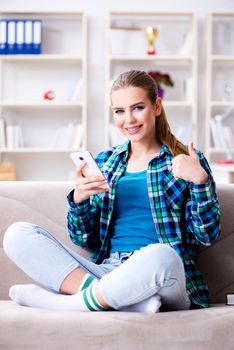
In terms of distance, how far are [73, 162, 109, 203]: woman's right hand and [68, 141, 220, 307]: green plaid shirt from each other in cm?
4

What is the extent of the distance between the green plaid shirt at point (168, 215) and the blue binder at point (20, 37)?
376cm

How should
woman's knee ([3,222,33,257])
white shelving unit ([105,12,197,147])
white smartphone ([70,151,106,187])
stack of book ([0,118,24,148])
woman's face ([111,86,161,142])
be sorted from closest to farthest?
woman's knee ([3,222,33,257])
white smartphone ([70,151,106,187])
woman's face ([111,86,161,142])
stack of book ([0,118,24,148])
white shelving unit ([105,12,197,147])

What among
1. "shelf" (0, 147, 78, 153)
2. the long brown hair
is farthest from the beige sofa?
"shelf" (0, 147, 78, 153)

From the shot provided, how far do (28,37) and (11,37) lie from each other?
14 centimetres

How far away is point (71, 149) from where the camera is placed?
18.4 ft

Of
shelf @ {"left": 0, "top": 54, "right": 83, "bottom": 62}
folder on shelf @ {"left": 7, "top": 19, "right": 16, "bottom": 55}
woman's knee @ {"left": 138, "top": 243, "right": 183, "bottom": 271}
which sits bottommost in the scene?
woman's knee @ {"left": 138, "top": 243, "right": 183, "bottom": 271}

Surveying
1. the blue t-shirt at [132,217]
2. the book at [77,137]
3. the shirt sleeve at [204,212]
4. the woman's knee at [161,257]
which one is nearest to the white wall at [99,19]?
the book at [77,137]

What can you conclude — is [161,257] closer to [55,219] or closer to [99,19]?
[55,219]

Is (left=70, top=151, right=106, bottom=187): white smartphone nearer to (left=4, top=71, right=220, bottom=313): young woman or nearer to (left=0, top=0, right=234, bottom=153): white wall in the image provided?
(left=4, top=71, right=220, bottom=313): young woman

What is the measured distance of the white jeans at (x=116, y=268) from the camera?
1508 millimetres

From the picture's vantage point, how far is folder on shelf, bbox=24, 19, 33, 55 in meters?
5.53

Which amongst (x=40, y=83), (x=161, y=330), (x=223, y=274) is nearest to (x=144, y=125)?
(x=223, y=274)

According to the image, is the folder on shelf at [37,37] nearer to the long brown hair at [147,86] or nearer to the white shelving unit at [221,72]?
the white shelving unit at [221,72]

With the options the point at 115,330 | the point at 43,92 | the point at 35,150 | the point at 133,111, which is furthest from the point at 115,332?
the point at 43,92
